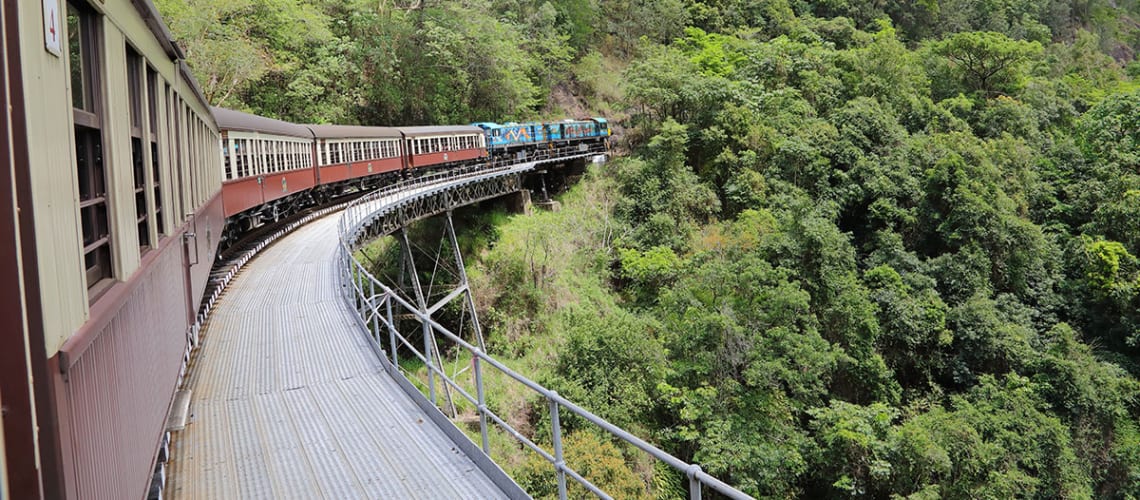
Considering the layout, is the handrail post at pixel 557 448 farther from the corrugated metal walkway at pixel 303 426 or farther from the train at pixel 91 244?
the train at pixel 91 244

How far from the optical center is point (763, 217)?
75.3 feet

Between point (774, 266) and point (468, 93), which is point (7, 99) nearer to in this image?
point (774, 266)

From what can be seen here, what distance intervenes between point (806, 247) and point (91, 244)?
18.4 meters

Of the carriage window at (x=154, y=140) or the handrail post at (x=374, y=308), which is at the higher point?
the carriage window at (x=154, y=140)

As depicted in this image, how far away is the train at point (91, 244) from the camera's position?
1680mm

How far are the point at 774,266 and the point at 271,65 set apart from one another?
21.2 meters

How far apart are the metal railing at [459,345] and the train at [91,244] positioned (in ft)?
5.52

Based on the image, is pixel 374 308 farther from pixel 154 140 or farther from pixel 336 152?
pixel 336 152

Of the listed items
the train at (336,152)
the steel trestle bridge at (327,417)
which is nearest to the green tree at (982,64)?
the train at (336,152)

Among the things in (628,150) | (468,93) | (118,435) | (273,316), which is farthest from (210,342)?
(468,93)

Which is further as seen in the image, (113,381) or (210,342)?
(210,342)

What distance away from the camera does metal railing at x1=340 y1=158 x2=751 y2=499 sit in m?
2.86

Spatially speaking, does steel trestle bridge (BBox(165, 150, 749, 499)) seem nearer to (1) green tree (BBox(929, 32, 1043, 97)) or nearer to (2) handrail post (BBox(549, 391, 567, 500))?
(2) handrail post (BBox(549, 391, 567, 500))

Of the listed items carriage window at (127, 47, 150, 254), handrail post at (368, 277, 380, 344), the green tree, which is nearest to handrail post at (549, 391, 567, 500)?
carriage window at (127, 47, 150, 254)
